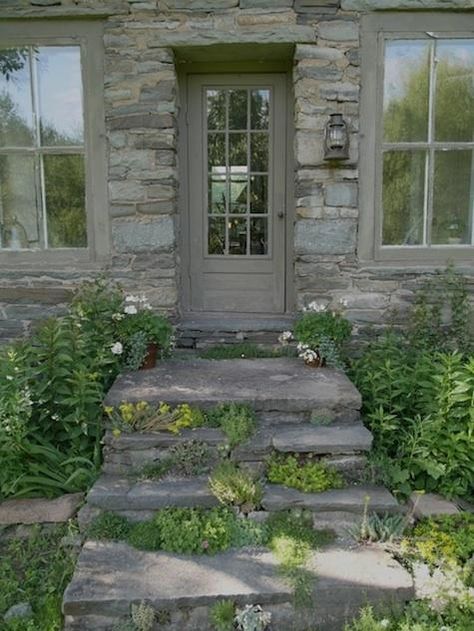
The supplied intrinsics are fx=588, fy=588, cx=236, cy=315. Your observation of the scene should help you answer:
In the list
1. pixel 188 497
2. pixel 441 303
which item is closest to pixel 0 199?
pixel 188 497

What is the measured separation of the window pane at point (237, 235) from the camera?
15.1 ft

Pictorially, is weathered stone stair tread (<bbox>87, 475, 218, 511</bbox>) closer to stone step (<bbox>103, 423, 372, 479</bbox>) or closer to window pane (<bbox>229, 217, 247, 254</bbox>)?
stone step (<bbox>103, 423, 372, 479</bbox>)

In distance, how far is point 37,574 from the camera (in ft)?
8.51

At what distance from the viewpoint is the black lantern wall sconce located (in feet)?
13.0

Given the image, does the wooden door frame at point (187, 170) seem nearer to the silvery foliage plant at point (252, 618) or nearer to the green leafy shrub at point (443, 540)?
the green leafy shrub at point (443, 540)

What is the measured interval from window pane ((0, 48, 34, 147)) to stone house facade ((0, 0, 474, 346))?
0.01m

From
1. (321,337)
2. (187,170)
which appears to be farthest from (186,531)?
(187,170)

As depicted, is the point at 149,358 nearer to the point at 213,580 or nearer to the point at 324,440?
the point at 324,440

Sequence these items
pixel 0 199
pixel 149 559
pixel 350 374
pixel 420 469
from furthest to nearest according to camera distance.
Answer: pixel 0 199, pixel 350 374, pixel 420 469, pixel 149 559

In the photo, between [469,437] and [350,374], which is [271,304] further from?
[469,437]

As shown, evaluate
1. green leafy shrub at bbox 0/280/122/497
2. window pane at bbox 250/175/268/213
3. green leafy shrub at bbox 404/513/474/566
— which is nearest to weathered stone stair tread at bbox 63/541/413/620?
green leafy shrub at bbox 404/513/474/566

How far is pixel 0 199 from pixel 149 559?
9.84 feet

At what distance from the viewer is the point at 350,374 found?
380 cm

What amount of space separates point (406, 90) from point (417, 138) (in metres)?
0.34
